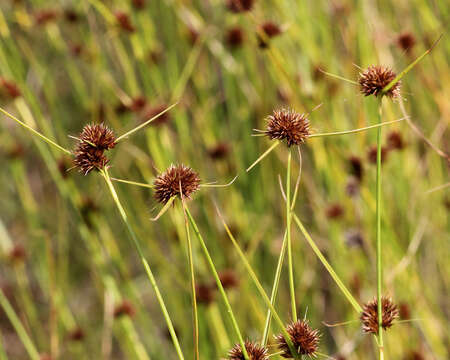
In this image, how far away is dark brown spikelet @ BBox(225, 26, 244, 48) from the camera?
57.3 inches

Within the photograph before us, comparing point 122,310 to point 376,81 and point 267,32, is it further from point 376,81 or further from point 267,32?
point 376,81

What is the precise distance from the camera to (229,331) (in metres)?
1.36

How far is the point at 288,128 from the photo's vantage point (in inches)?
22.9

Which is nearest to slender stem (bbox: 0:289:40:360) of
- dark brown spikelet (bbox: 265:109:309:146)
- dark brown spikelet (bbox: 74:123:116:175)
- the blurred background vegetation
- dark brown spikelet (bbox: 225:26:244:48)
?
the blurred background vegetation

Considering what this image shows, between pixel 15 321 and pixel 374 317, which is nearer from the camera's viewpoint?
pixel 374 317

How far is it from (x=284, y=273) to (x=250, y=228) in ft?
1.09

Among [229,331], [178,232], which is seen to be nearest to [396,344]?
[229,331]

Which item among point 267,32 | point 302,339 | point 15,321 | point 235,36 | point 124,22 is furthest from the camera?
point 235,36

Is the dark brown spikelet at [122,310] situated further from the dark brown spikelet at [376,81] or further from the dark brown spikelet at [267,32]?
the dark brown spikelet at [376,81]

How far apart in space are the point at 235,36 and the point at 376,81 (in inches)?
36.1

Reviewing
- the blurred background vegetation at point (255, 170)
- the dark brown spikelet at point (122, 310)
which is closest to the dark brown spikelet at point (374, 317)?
the blurred background vegetation at point (255, 170)

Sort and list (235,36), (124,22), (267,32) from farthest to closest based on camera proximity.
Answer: (235,36)
(124,22)
(267,32)

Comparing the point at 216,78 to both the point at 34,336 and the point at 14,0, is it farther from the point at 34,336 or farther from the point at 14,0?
the point at 34,336

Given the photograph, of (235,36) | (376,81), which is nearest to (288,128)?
(376,81)
